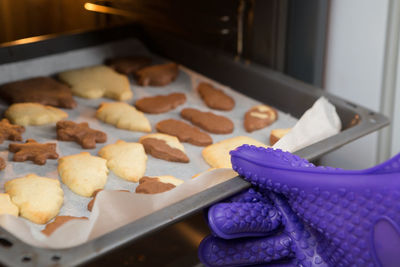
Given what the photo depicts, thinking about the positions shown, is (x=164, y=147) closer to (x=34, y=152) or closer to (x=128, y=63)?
(x=34, y=152)

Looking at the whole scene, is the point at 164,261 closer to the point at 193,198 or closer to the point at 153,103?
the point at 193,198

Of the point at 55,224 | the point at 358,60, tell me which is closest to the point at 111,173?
the point at 55,224

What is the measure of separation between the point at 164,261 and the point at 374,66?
73 centimetres

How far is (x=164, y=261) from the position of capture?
3.59ft

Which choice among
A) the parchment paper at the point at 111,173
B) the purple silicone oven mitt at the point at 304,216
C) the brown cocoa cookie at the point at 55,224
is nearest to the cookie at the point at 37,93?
the parchment paper at the point at 111,173

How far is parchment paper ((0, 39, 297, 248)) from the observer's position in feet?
2.70

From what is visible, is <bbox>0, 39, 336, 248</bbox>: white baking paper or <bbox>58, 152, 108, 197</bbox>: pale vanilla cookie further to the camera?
<bbox>58, 152, 108, 197</bbox>: pale vanilla cookie

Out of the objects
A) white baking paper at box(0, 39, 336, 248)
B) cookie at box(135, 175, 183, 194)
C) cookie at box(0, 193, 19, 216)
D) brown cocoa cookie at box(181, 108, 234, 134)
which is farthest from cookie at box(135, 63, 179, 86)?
cookie at box(0, 193, 19, 216)

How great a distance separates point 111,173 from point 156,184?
0.15 metres

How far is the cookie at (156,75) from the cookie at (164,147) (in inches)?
12.8

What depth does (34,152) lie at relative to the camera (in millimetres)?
1177

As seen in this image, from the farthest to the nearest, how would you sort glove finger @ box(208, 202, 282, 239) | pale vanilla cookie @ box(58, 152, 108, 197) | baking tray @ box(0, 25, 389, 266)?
pale vanilla cookie @ box(58, 152, 108, 197) → glove finger @ box(208, 202, 282, 239) → baking tray @ box(0, 25, 389, 266)

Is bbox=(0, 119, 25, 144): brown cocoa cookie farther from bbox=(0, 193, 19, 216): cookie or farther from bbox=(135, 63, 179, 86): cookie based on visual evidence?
bbox=(135, 63, 179, 86): cookie

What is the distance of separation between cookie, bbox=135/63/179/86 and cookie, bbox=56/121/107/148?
33 cm
